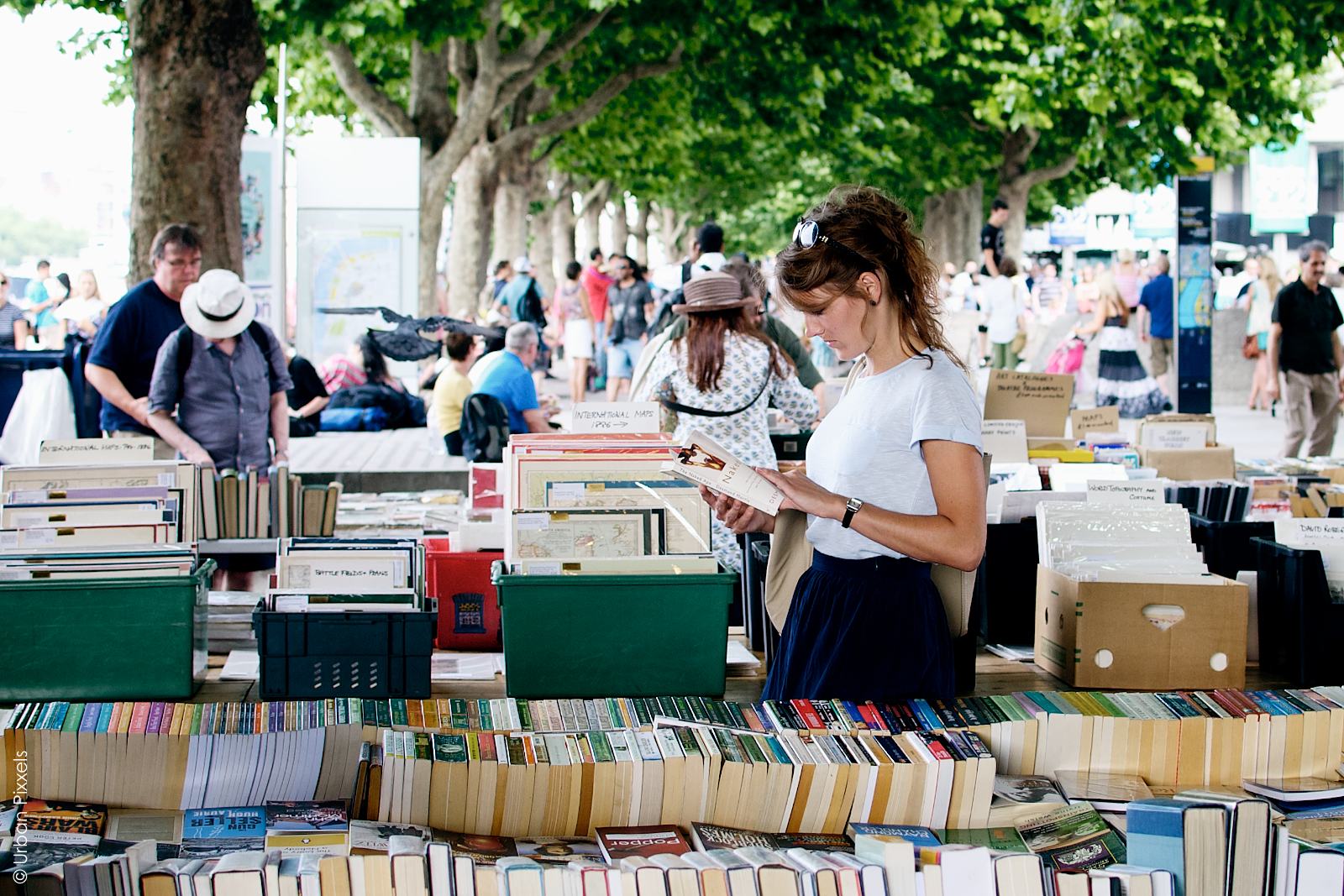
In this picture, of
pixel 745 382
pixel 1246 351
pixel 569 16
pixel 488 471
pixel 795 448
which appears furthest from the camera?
pixel 1246 351

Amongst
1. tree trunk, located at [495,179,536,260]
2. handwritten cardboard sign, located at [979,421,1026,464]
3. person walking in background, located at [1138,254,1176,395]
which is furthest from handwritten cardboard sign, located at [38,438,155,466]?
tree trunk, located at [495,179,536,260]

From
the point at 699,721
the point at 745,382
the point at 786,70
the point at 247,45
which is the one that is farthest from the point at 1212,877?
the point at 786,70

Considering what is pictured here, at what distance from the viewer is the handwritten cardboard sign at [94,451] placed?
4203mm

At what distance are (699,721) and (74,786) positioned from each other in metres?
1.21

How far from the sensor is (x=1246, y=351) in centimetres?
2014

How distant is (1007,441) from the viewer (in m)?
6.27

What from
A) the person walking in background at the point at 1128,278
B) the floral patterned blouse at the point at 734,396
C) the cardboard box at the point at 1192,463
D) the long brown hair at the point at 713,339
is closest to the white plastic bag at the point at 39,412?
the floral patterned blouse at the point at 734,396

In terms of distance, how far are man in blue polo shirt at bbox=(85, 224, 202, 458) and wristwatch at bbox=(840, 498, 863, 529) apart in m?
4.41

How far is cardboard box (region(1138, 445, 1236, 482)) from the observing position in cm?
678

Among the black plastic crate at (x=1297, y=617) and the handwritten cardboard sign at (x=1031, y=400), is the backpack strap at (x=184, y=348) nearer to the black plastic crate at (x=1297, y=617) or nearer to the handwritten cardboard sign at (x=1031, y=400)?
the handwritten cardboard sign at (x=1031, y=400)

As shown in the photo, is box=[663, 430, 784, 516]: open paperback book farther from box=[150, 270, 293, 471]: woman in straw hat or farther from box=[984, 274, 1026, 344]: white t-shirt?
box=[984, 274, 1026, 344]: white t-shirt

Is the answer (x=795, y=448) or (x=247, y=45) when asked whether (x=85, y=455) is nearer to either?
(x=795, y=448)

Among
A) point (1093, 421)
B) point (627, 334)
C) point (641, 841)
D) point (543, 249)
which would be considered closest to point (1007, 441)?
point (1093, 421)

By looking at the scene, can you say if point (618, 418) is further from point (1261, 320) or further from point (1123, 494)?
point (1261, 320)
